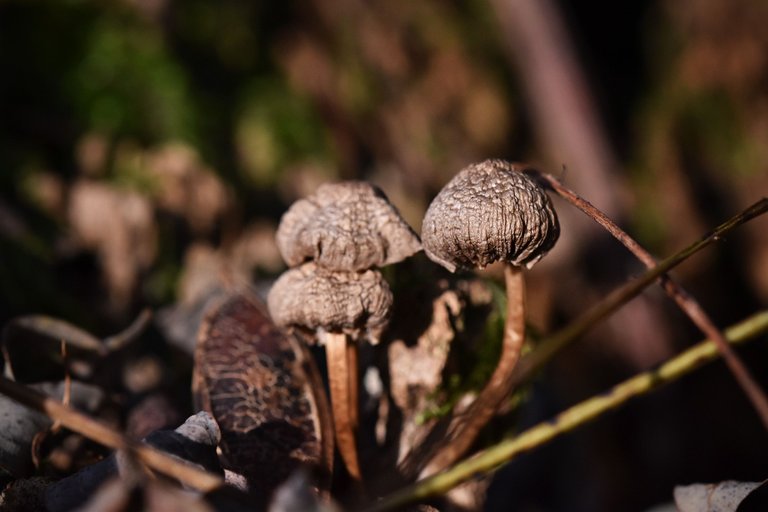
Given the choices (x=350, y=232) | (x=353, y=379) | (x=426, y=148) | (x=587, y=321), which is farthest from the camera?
(x=426, y=148)

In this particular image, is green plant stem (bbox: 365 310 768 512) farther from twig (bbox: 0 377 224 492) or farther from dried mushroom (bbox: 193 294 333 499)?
dried mushroom (bbox: 193 294 333 499)

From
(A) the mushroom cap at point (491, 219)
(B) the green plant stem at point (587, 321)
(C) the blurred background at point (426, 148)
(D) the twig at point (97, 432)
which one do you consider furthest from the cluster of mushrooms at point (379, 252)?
(C) the blurred background at point (426, 148)

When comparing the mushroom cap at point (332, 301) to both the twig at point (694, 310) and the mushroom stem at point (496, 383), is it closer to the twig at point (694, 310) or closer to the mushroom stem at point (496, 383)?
the mushroom stem at point (496, 383)

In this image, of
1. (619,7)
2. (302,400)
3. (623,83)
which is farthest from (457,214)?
(619,7)

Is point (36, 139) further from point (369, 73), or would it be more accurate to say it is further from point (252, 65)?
point (369, 73)

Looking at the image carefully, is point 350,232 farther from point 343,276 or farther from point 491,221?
point 491,221

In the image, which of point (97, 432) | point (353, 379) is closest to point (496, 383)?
point (353, 379)

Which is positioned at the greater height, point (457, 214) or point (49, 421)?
point (457, 214)
